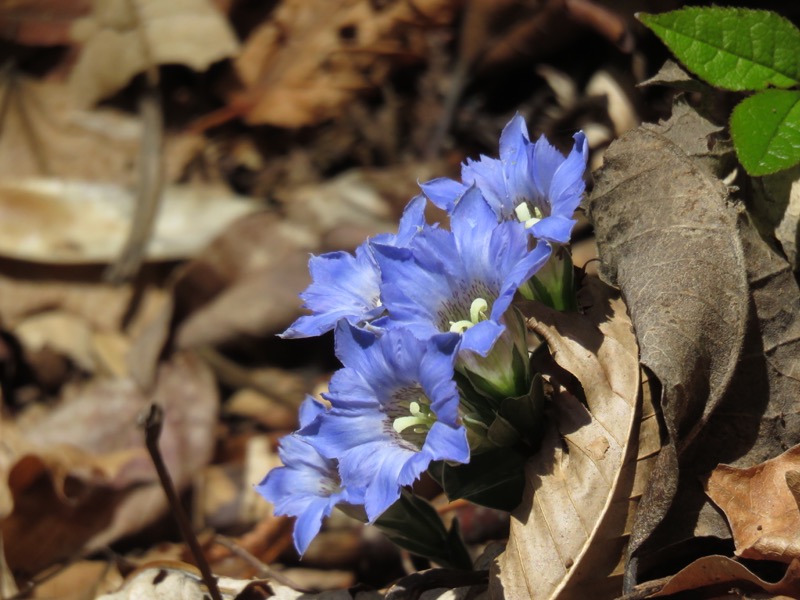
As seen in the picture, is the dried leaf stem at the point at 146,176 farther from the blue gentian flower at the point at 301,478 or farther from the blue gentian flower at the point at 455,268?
the blue gentian flower at the point at 455,268

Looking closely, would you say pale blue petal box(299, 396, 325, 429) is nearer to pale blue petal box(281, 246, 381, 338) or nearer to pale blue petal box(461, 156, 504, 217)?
pale blue petal box(281, 246, 381, 338)

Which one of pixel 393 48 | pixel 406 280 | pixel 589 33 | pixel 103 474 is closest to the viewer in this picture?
pixel 406 280

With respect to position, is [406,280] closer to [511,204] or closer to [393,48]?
[511,204]

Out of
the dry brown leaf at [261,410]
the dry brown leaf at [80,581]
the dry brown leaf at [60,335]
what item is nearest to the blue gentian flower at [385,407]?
the dry brown leaf at [80,581]

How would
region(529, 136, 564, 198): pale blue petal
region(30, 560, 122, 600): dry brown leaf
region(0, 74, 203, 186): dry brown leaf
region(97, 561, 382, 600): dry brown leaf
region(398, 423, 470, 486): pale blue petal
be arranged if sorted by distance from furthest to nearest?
region(0, 74, 203, 186): dry brown leaf → region(30, 560, 122, 600): dry brown leaf → region(97, 561, 382, 600): dry brown leaf → region(529, 136, 564, 198): pale blue petal → region(398, 423, 470, 486): pale blue petal

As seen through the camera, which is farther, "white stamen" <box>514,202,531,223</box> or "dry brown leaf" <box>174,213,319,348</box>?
"dry brown leaf" <box>174,213,319,348</box>

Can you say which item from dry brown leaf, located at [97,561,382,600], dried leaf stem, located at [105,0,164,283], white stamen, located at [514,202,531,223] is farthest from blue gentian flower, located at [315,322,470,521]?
dried leaf stem, located at [105,0,164,283]

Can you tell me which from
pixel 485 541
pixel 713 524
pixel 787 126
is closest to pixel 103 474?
pixel 485 541
